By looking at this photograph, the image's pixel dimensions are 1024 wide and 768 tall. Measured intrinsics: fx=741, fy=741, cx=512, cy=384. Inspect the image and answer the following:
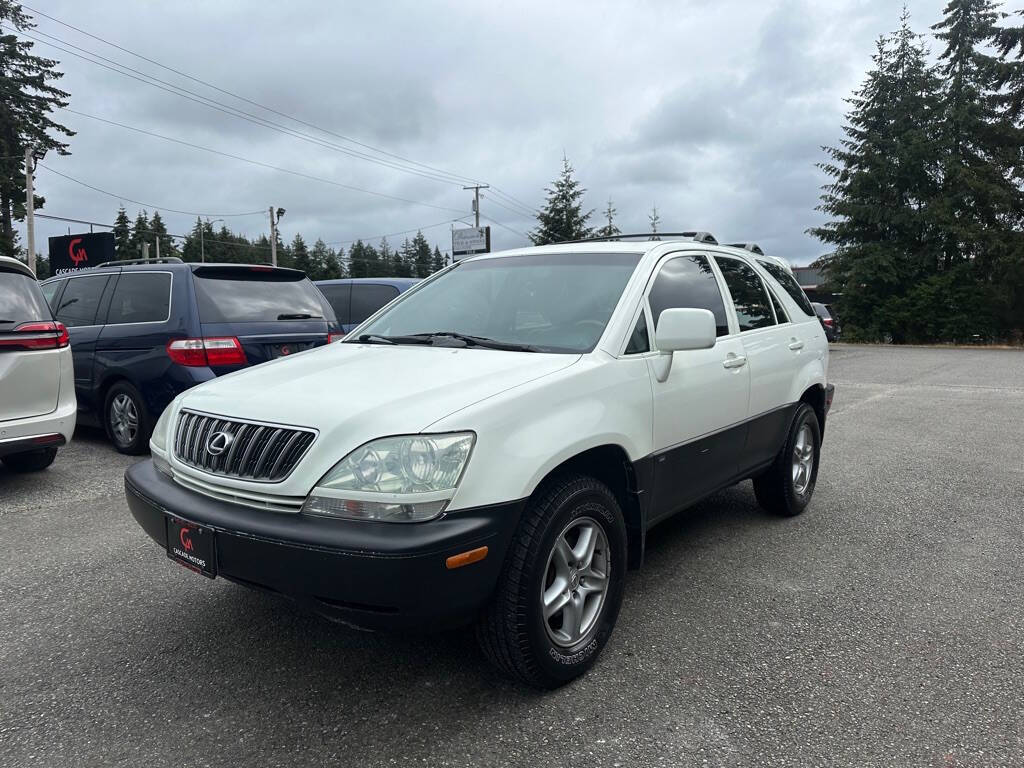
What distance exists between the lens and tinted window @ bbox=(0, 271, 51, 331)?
5262mm

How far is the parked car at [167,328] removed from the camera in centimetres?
638

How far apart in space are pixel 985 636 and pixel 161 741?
10.7 ft

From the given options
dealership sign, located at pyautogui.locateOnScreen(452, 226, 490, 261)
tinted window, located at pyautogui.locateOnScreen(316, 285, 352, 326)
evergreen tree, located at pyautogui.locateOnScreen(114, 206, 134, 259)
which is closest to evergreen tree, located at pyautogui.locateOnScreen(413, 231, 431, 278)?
evergreen tree, located at pyautogui.locateOnScreen(114, 206, 134, 259)

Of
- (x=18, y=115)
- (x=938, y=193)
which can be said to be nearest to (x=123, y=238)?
(x=18, y=115)

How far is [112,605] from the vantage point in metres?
3.50

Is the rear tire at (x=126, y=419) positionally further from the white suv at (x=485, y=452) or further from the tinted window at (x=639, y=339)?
the tinted window at (x=639, y=339)

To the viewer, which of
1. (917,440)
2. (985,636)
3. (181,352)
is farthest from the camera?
(917,440)

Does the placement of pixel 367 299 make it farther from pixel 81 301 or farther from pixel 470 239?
pixel 470 239

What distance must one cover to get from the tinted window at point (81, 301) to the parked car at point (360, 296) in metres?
3.04

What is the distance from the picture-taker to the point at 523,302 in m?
3.59

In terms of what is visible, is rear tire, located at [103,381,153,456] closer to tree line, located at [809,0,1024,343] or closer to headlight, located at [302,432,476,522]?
headlight, located at [302,432,476,522]

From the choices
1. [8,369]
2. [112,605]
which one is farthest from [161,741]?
[8,369]

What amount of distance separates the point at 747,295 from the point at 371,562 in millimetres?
3087

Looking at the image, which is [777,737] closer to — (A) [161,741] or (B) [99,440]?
(A) [161,741]
